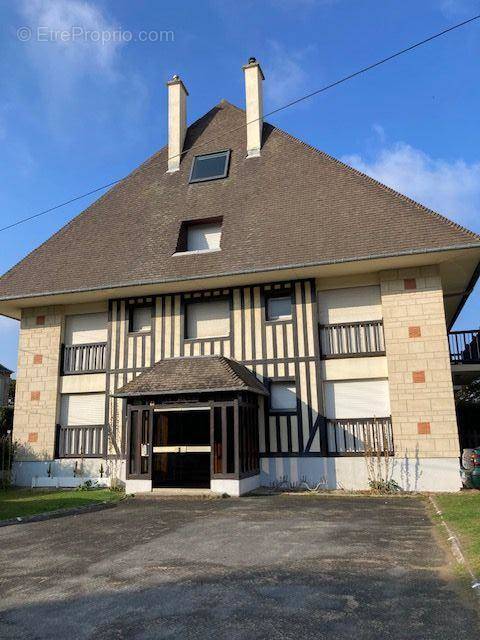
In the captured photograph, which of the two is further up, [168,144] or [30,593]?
[168,144]

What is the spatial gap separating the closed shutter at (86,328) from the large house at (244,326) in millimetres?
50

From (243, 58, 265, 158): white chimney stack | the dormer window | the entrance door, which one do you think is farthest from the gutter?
(243, 58, 265, 158): white chimney stack

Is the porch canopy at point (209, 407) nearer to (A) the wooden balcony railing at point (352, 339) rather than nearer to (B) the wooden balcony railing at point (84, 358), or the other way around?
(A) the wooden balcony railing at point (352, 339)

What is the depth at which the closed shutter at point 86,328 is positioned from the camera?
16.4 metres

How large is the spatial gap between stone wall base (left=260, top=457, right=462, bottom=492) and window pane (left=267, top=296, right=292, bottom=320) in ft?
12.6

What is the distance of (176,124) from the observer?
1828 centimetres

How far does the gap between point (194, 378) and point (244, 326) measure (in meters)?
2.54

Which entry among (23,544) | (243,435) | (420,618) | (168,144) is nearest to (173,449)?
(243,435)

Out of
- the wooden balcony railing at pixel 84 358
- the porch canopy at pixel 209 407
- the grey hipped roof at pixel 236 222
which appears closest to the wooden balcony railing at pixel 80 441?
the wooden balcony railing at pixel 84 358

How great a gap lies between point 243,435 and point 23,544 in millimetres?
6165

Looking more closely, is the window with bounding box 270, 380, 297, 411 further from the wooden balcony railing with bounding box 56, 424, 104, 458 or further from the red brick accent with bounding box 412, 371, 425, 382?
the wooden balcony railing with bounding box 56, 424, 104, 458

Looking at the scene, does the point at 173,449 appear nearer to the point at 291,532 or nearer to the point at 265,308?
the point at 265,308

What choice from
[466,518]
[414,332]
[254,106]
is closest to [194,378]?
[414,332]

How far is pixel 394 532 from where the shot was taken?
24.0 ft
